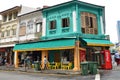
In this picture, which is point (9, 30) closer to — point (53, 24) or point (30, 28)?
point (30, 28)

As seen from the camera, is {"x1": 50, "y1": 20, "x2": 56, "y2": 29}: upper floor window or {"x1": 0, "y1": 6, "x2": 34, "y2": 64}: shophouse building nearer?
{"x1": 50, "y1": 20, "x2": 56, "y2": 29}: upper floor window

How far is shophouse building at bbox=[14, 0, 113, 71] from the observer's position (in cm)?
2405

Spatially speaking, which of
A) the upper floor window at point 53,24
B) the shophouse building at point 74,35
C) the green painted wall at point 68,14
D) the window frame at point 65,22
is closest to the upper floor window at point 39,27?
the shophouse building at point 74,35

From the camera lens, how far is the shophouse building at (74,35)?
24.0 metres

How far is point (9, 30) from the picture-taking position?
35.5 m

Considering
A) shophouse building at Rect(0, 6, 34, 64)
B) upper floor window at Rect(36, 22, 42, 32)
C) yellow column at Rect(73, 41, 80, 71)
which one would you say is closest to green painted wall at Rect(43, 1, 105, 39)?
upper floor window at Rect(36, 22, 42, 32)

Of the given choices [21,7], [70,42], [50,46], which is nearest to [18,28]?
[21,7]

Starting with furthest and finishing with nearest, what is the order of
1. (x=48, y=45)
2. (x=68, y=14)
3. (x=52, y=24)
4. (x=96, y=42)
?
(x=52, y=24), (x=68, y=14), (x=48, y=45), (x=96, y=42)

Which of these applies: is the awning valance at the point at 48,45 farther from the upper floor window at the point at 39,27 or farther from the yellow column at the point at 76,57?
the upper floor window at the point at 39,27

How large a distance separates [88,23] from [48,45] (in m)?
5.18

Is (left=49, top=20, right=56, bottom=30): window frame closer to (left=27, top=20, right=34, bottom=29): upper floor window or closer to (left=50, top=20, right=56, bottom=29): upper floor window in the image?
(left=50, top=20, right=56, bottom=29): upper floor window

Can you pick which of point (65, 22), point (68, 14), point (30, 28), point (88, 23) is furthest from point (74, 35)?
point (30, 28)

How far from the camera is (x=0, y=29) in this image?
124ft

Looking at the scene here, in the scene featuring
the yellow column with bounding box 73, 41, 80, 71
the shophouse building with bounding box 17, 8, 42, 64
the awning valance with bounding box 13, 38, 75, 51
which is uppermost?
the shophouse building with bounding box 17, 8, 42, 64
